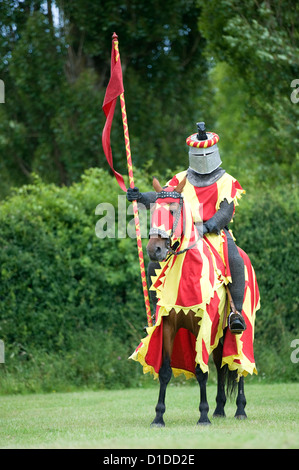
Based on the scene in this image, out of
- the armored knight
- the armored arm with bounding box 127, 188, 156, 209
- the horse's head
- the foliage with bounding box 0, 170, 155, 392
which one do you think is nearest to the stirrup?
the armored knight

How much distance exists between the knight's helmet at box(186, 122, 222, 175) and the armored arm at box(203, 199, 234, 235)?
409mm

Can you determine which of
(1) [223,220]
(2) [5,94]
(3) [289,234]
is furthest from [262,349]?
(2) [5,94]

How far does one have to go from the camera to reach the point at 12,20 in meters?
20.5

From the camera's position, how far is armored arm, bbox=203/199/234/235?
7824 millimetres

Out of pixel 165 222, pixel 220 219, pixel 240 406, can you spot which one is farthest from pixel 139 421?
pixel 165 222

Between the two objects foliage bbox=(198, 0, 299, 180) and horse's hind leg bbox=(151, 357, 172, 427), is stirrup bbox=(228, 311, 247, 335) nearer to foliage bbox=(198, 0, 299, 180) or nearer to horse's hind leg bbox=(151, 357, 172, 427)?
horse's hind leg bbox=(151, 357, 172, 427)

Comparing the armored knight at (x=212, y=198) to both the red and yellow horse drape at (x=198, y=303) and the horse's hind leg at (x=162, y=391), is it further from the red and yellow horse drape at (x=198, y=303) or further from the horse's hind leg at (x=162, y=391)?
the horse's hind leg at (x=162, y=391)

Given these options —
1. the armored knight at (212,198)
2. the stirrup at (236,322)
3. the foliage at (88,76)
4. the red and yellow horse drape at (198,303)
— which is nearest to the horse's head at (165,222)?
the red and yellow horse drape at (198,303)

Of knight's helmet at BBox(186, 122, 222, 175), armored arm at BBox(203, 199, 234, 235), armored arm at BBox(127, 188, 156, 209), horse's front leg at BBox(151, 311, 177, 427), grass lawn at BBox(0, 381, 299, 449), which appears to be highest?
knight's helmet at BBox(186, 122, 222, 175)

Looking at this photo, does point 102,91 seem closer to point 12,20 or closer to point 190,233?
point 12,20

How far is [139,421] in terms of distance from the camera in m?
8.23
